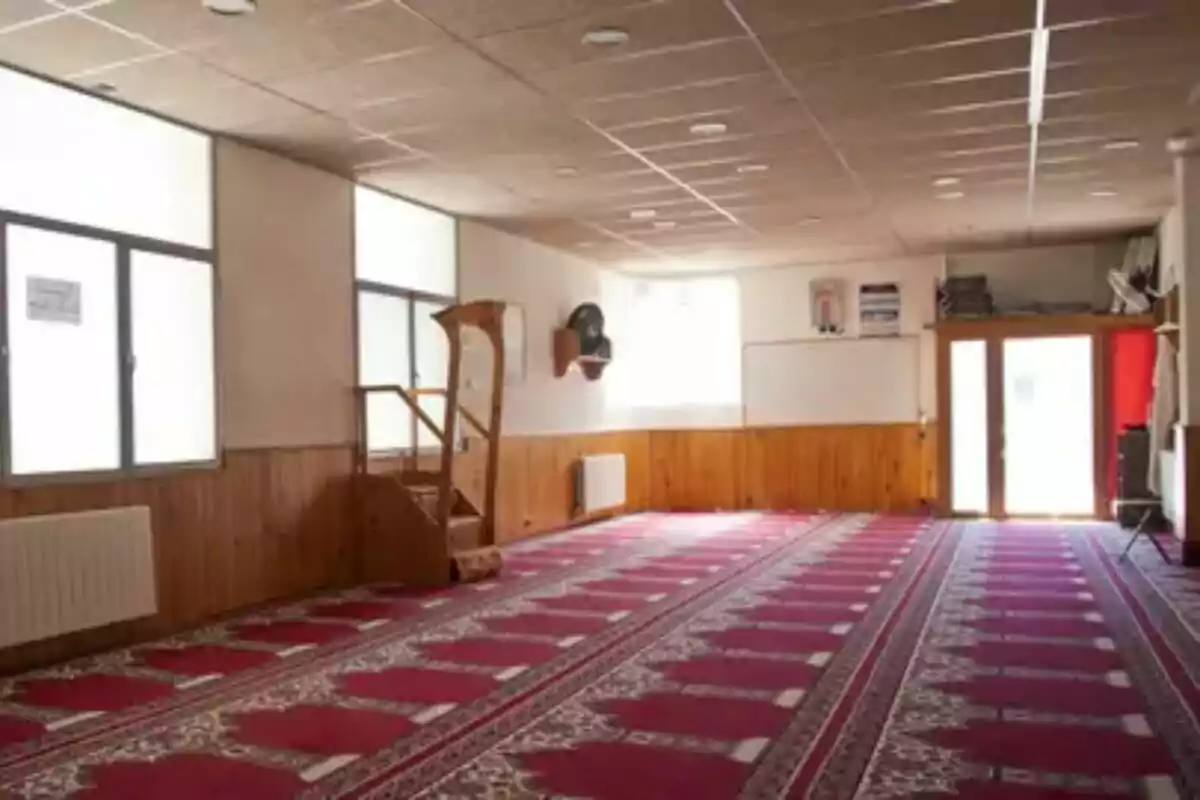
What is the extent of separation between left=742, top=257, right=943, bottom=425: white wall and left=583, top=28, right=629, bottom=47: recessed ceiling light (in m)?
7.62

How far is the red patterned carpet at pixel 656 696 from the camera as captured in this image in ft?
10.8

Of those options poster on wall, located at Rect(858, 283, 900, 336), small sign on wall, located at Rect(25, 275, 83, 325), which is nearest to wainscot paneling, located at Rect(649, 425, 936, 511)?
poster on wall, located at Rect(858, 283, 900, 336)

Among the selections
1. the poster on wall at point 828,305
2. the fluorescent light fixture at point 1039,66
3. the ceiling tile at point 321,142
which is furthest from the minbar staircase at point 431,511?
the poster on wall at point 828,305

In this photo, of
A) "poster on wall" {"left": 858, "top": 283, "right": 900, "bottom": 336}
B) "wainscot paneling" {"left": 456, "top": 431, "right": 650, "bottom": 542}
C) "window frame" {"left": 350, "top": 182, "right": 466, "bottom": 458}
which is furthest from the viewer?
"poster on wall" {"left": 858, "top": 283, "right": 900, "bottom": 336}

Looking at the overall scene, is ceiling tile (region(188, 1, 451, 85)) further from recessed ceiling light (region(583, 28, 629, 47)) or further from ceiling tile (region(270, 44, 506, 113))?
recessed ceiling light (region(583, 28, 629, 47))

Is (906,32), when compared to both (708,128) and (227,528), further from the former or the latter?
(227,528)

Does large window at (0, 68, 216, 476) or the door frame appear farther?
the door frame

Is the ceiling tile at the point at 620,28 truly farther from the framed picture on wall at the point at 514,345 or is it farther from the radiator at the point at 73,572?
the framed picture on wall at the point at 514,345

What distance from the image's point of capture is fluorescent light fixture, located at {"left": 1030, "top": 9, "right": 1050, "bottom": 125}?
487 centimetres

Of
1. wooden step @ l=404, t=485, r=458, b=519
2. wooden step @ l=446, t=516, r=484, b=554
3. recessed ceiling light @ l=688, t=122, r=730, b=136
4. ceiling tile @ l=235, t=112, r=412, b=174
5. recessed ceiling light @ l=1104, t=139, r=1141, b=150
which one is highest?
recessed ceiling light @ l=688, t=122, r=730, b=136

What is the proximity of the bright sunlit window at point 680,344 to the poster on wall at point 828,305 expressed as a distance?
3.03ft

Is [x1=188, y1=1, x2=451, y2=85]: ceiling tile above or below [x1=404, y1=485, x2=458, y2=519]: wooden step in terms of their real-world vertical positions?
above

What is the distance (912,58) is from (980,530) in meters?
5.91

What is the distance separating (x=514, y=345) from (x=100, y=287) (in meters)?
4.67
